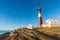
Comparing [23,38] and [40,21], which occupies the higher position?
[40,21]

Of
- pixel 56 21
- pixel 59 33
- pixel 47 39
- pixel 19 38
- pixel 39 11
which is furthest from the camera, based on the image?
pixel 39 11

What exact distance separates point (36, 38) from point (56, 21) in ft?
107

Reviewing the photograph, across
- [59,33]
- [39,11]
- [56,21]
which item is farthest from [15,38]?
Result: [39,11]

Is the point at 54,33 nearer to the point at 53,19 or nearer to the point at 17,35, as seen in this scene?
the point at 17,35

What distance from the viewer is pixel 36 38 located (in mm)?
10672

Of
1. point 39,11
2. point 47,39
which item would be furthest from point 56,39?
point 39,11

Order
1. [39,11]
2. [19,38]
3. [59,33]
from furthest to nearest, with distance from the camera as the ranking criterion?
[39,11] → [59,33] → [19,38]

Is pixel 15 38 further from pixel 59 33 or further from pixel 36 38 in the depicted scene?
pixel 59 33

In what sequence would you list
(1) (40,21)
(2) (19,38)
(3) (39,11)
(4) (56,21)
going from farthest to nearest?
(3) (39,11)
(1) (40,21)
(4) (56,21)
(2) (19,38)

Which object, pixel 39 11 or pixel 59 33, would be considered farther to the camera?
pixel 39 11

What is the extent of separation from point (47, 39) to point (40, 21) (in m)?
45.0

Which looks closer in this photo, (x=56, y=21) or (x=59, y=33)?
(x=59, y=33)

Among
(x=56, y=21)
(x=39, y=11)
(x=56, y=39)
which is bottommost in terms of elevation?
(x=56, y=39)

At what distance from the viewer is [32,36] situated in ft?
36.7
